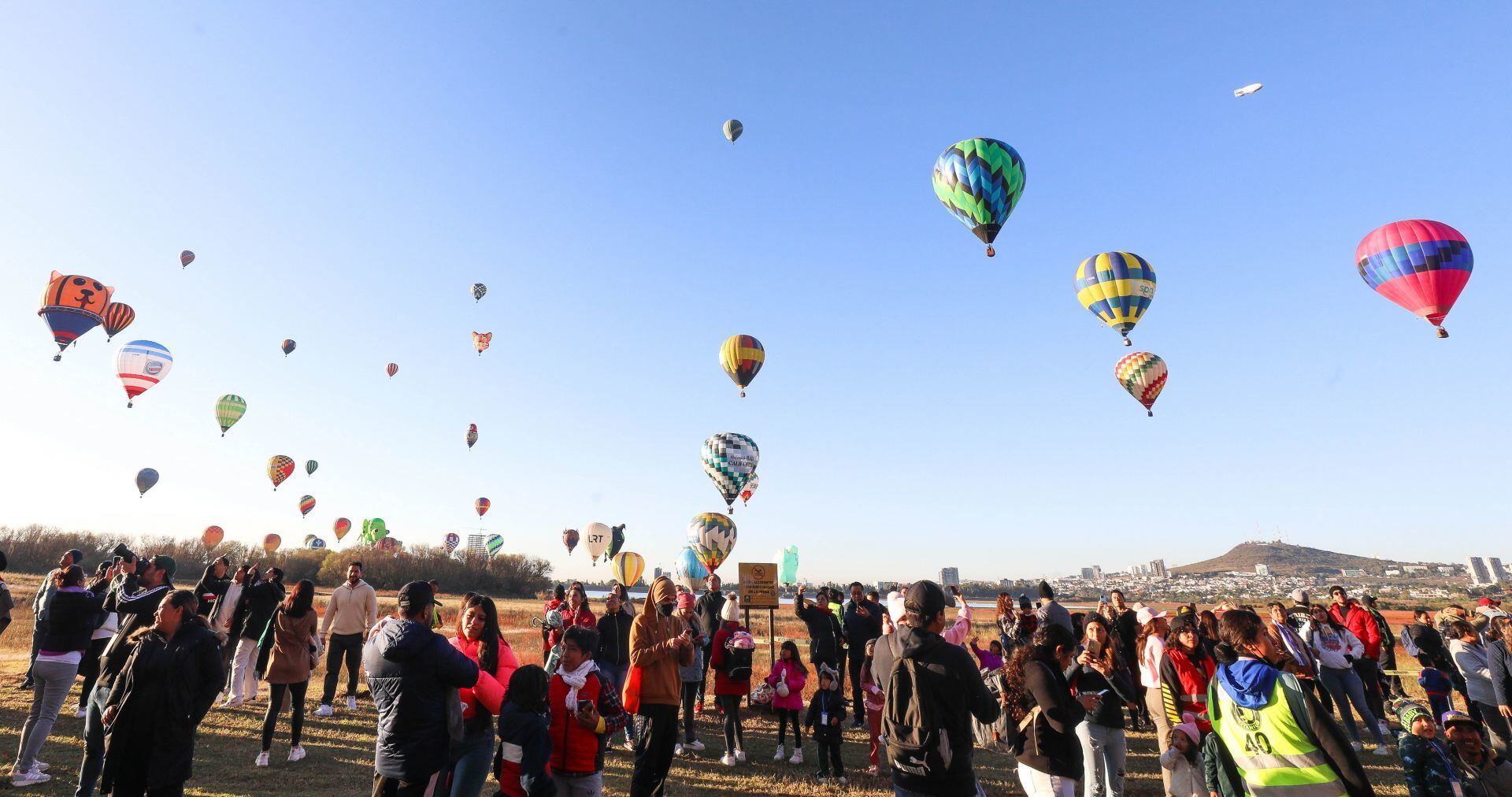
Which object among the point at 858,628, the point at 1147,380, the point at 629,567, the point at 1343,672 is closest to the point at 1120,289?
the point at 1147,380

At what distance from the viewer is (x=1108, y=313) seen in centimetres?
2373

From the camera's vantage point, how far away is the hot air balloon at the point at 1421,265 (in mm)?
19438

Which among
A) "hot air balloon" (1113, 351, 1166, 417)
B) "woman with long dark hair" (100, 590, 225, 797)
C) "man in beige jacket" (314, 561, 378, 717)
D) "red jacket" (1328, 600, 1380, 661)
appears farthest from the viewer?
"hot air balloon" (1113, 351, 1166, 417)

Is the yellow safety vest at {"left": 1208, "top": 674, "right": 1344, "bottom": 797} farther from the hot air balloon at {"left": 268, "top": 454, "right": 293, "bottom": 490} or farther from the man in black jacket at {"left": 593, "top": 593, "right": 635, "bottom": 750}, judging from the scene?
the hot air balloon at {"left": 268, "top": 454, "right": 293, "bottom": 490}

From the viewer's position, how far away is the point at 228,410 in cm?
4162

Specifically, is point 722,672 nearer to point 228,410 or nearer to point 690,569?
point 690,569

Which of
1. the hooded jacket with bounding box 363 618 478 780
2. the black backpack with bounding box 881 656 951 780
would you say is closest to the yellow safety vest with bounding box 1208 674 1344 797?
the black backpack with bounding box 881 656 951 780

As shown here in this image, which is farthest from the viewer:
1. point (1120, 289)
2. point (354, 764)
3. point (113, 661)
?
point (1120, 289)

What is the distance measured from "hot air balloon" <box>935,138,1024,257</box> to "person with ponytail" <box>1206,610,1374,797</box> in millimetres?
17908

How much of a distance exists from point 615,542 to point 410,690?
6216 cm

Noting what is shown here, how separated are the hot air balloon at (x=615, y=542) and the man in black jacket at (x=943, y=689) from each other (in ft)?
193

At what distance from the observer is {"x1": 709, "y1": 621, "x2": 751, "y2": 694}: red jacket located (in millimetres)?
9375

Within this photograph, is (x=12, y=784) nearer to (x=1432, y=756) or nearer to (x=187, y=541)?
(x=1432, y=756)

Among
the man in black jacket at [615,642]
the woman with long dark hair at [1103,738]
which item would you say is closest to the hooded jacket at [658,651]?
the man in black jacket at [615,642]
